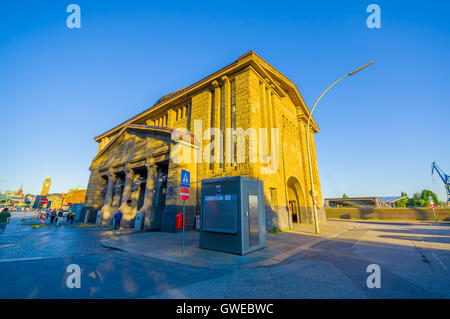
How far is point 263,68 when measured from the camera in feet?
53.7

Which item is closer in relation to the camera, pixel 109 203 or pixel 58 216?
pixel 58 216

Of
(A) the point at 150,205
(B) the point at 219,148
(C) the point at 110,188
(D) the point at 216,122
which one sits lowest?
(A) the point at 150,205

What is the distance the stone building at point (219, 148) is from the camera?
46.2ft

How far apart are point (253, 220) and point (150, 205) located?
10928 mm

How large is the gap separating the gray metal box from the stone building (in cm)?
532

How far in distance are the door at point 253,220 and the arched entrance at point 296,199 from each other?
1282 centimetres

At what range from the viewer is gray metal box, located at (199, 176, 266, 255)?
6.93 metres

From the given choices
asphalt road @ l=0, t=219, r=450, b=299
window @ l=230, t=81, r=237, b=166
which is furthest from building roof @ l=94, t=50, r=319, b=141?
asphalt road @ l=0, t=219, r=450, b=299

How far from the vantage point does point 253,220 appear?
7461 millimetres

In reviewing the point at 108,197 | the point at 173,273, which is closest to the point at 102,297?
the point at 173,273

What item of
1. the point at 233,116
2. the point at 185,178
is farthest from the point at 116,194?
the point at 185,178

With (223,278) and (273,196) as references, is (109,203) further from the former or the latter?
(223,278)

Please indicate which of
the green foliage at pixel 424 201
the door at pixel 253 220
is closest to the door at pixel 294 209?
the door at pixel 253 220
